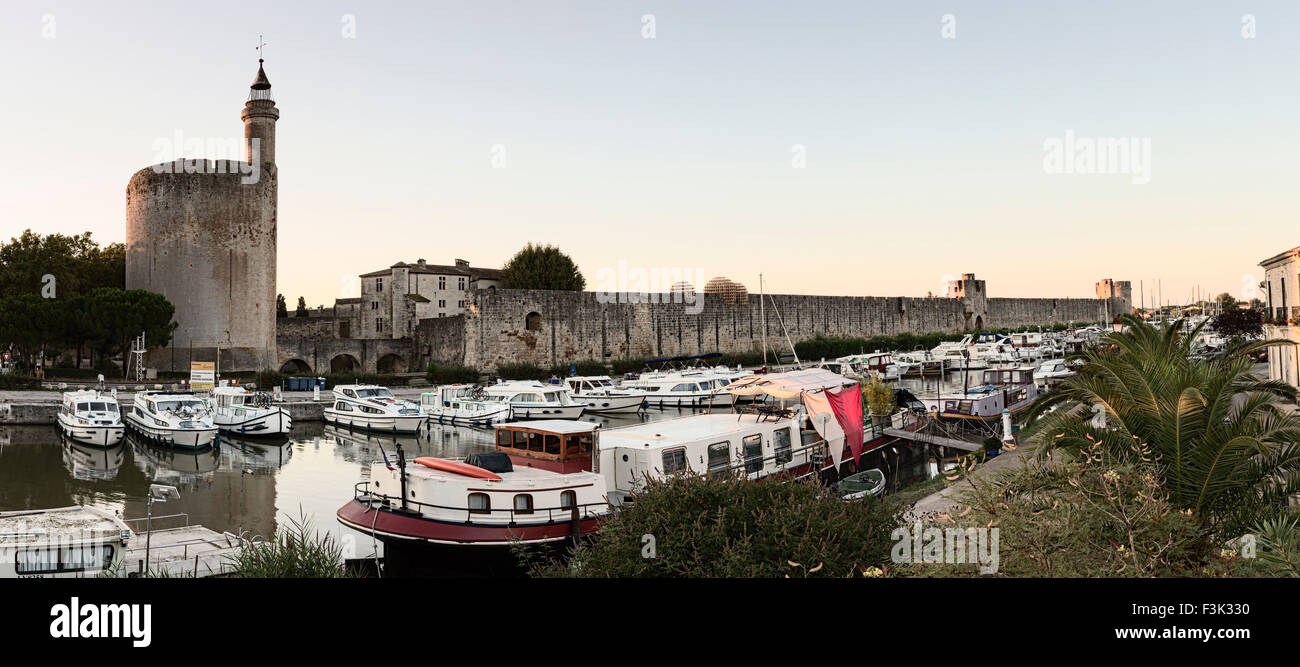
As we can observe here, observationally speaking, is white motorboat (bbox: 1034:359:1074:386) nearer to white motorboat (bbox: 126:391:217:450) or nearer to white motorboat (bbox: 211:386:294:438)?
A: white motorboat (bbox: 211:386:294:438)

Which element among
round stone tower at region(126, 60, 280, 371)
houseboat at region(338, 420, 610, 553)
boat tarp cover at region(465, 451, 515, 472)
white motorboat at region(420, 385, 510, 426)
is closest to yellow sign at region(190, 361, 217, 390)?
white motorboat at region(420, 385, 510, 426)

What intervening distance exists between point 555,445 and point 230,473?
37.3 ft

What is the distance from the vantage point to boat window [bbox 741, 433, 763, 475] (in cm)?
1298

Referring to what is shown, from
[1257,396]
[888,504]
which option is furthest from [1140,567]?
[1257,396]

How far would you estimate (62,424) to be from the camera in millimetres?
23422

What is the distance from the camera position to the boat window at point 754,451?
12977mm

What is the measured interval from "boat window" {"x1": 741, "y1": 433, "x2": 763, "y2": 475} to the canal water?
4.57m

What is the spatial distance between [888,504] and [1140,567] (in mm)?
2126

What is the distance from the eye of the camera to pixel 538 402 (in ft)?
92.5

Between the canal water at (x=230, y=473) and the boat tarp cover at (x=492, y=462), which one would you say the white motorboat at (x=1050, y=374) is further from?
the boat tarp cover at (x=492, y=462)

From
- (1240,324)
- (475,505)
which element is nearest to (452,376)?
(475,505)

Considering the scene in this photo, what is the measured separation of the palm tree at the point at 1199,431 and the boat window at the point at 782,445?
21.0 feet

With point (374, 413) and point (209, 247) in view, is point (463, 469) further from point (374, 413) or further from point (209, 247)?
point (209, 247)
